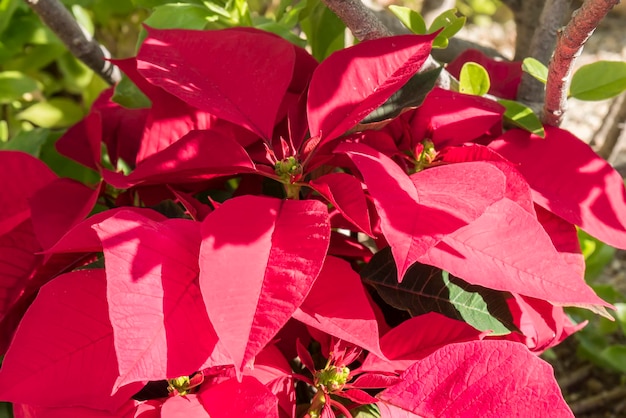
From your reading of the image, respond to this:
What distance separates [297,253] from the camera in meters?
0.44

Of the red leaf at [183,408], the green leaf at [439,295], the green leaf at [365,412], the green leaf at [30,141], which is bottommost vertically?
the green leaf at [30,141]

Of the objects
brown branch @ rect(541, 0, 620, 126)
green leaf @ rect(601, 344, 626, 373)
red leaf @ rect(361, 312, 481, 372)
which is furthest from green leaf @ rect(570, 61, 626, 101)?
green leaf @ rect(601, 344, 626, 373)

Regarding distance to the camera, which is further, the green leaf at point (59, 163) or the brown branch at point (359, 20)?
the green leaf at point (59, 163)

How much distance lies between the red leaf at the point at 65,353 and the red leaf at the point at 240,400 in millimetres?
49

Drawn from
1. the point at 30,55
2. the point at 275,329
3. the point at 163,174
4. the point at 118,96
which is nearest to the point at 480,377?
the point at 275,329

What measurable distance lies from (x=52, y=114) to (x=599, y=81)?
84 cm

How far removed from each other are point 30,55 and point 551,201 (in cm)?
90

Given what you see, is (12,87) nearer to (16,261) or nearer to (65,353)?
(16,261)

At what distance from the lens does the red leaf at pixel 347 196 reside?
471mm

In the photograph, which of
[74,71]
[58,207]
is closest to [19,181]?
[58,207]

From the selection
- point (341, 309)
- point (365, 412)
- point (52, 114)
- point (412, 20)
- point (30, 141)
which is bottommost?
point (52, 114)

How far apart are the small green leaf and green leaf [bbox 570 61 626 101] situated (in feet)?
0.30

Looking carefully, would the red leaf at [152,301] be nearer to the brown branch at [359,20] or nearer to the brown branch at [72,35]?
the brown branch at [359,20]

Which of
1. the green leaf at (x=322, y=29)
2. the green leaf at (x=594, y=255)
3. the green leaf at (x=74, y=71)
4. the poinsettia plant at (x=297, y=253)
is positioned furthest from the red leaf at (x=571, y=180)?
the green leaf at (x=74, y=71)
